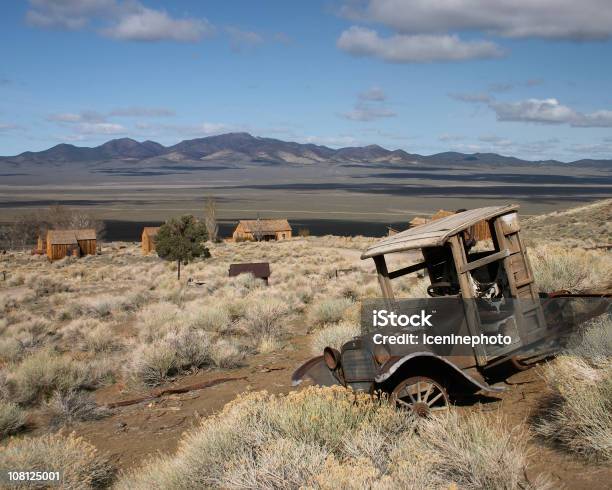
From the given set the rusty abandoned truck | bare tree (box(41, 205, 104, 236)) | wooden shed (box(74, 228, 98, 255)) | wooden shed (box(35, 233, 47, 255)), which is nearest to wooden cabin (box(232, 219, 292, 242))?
wooden shed (box(74, 228, 98, 255))

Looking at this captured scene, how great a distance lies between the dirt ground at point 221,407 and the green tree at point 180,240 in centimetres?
2615

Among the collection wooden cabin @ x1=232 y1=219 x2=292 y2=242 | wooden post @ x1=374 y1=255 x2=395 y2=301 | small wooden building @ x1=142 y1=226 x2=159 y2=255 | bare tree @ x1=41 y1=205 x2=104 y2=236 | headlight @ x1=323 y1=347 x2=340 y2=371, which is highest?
bare tree @ x1=41 y1=205 x2=104 y2=236

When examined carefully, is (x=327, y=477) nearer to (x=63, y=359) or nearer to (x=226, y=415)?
(x=226, y=415)

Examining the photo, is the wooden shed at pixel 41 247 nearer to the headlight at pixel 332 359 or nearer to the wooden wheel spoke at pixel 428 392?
the headlight at pixel 332 359

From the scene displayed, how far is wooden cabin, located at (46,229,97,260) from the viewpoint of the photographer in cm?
4994

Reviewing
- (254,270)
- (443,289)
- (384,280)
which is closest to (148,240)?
(254,270)

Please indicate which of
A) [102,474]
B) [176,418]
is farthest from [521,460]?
[176,418]

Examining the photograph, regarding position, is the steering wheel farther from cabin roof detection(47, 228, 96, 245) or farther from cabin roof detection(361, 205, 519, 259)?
cabin roof detection(47, 228, 96, 245)

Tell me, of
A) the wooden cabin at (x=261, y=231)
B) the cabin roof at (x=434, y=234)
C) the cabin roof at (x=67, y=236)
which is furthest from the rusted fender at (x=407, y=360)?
the wooden cabin at (x=261, y=231)

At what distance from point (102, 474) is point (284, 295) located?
475 inches

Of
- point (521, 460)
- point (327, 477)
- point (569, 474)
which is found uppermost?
point (327, 477)

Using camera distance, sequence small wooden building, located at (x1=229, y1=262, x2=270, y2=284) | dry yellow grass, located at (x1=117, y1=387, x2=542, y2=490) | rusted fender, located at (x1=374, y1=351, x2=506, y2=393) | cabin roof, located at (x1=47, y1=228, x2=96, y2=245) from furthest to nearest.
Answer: cabin roof, located at (x1=47, y1=228, x2=96, y2=245), small wooden building, located at (x1=229, y1=262, x2=270, y2=284), rusted fender, located at (x1=374, y1=351, x2=506, y2=393), dry yellow grass, located at (x1=117, y1=387, x2=542, y2=490)

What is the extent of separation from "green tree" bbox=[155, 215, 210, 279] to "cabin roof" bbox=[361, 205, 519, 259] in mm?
30972

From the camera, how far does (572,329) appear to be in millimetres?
7266
